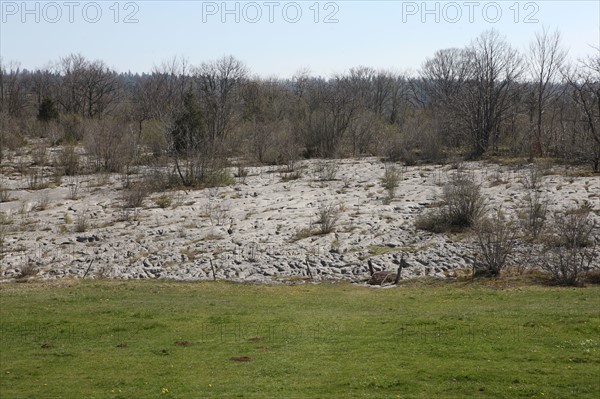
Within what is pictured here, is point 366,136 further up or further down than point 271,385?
further up

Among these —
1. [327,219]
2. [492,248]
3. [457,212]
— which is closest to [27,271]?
[327,219]

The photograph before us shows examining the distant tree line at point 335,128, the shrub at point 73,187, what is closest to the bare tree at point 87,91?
→ the distant tree line at point 335,128

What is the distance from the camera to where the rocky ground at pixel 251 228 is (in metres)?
29.1

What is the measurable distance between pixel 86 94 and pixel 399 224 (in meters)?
61.4

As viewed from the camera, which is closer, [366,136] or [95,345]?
[95,345]

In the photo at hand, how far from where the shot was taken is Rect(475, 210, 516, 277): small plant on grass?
26891mm

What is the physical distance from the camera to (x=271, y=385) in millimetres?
12977

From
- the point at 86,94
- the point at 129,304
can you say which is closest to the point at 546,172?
the point at 129,304

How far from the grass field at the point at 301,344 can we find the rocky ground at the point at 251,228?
4539 mm

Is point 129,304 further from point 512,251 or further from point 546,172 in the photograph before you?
point 546,172

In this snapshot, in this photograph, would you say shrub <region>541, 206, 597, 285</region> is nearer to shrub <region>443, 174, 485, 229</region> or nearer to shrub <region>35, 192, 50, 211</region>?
shrub <region>443, 174, 485, 229</region>

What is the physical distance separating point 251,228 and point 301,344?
60.9ft

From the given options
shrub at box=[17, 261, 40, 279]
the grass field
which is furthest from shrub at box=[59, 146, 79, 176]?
the grass field

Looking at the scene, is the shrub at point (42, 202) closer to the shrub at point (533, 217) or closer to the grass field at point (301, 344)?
the grass field at point (301, 344)
